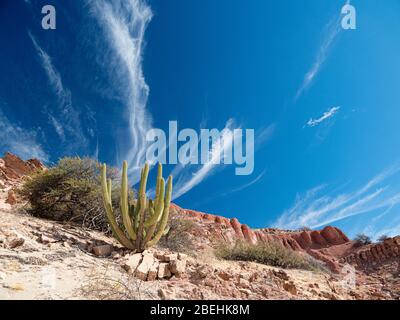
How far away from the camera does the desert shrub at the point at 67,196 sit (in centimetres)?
885

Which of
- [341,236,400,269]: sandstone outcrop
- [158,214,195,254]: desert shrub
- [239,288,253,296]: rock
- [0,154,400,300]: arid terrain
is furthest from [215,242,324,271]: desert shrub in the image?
[341,236,400,269]: sandstone outcrop

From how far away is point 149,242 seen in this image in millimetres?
6641

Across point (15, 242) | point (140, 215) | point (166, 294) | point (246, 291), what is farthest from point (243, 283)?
point (15, 242)

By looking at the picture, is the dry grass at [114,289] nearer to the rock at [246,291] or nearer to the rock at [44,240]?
the rock at [246,291]

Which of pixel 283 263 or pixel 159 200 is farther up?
pixel 159 200

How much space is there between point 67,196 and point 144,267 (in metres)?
5.60

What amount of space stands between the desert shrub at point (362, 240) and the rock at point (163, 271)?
30.3 m

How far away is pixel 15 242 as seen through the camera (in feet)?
15.9

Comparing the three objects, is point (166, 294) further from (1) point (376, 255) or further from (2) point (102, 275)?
(1) point (376, 255)

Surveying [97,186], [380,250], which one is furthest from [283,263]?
[380,250]

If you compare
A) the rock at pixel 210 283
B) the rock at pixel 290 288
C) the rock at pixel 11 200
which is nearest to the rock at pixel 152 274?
the rock at pixel 210 283

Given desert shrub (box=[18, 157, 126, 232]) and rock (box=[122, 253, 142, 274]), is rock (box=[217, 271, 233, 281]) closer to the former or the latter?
rock (box=[122, 253, 142, 274])
